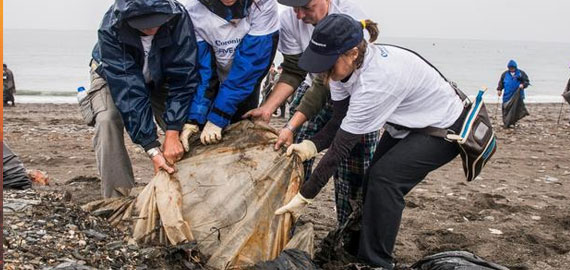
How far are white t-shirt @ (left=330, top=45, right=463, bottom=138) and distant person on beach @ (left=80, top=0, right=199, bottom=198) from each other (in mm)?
873

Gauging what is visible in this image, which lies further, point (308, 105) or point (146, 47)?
point (308, 105)

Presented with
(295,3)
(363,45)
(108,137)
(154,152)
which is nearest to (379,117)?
(363,45)

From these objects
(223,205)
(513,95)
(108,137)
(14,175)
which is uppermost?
(108,137)

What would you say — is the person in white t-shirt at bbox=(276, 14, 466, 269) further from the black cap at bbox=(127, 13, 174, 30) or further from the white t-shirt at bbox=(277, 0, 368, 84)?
the black cap at bbox=(127, 13, 174, 30)

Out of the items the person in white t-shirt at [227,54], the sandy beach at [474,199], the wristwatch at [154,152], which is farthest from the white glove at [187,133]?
the sandy beach at [474,199]

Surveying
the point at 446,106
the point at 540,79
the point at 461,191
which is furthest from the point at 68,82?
the point at 540,79

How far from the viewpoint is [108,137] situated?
3.59 m

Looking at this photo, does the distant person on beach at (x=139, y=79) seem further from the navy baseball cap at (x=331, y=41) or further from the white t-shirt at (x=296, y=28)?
the navy baseball cap at (x=331, y=41)

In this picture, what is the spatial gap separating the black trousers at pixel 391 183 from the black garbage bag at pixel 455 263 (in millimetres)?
212

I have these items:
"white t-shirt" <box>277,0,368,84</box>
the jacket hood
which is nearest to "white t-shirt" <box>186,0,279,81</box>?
"white t-shirt" <box>277,0,368,84</box>

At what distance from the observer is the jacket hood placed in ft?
10.0

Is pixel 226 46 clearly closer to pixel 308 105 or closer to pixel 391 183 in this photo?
pixel 308 105

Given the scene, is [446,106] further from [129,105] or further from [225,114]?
[129,105]

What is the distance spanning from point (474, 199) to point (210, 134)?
333cm
